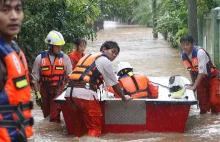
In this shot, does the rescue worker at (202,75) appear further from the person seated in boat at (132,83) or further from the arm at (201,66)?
the person seated in boat at (132,83)

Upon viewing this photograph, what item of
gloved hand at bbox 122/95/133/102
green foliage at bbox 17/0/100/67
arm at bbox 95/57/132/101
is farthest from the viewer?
green foliage at bbox 17/0/100/67

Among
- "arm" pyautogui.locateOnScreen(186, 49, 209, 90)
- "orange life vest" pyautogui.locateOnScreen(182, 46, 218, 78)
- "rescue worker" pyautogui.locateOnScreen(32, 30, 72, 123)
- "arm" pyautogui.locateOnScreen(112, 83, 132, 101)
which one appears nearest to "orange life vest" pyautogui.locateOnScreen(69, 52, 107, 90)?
"arm" pyautogui.locateOnScreen(112, 83, 132, 101)

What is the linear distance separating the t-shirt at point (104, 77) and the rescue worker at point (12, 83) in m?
3.80

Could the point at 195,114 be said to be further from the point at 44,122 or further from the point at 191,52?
the point at 44,122

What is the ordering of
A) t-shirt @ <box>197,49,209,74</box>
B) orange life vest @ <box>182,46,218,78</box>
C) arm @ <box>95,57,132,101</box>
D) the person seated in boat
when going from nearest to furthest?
1. arm @ <box>95,57,132,101</box>
2. the person seated in boat
3. t-shirt @ <box>197,49,209,74</box>
4. orange life vest @ <box>182,46,218,78</box>

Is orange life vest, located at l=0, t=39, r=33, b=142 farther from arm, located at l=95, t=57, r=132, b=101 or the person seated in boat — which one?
the person seated in boat

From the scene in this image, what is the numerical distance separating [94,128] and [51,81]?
1723 millimetres

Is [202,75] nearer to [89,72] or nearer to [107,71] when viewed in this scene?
[107,71]

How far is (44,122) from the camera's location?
9453 mm

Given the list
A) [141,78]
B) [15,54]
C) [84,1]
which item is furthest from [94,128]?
[84,1]

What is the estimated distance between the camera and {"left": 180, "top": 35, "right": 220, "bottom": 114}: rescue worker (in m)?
9.15

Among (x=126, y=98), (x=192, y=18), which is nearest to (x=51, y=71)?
(x=126, y=98)

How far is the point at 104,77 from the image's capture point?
7.41m

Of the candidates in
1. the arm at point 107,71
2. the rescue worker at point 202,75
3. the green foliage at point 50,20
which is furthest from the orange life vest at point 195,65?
the green foliage at point 50,20
